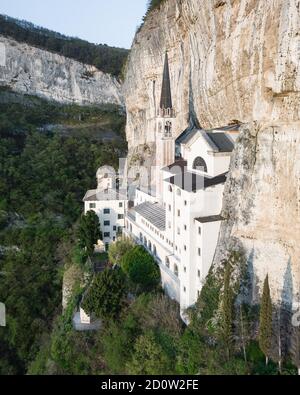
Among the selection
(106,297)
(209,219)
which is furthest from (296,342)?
(106,297)

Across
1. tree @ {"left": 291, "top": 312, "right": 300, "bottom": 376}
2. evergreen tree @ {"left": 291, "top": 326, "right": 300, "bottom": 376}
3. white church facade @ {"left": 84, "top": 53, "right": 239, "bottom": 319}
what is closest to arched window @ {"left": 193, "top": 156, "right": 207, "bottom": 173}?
white church facade @ {"left": 84, "top": 53, "right": 239, "bottom": 319}

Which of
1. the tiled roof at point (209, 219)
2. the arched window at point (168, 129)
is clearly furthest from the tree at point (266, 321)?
the arched window at point (168, 129)

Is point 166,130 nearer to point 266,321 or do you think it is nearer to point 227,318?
point 227,318

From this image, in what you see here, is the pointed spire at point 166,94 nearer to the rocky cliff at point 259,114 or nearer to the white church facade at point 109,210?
the rocky cliff at point 259,114

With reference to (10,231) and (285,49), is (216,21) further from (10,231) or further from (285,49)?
(10,231)

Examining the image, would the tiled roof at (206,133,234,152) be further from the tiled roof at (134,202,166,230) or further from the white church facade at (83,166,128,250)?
the white church facade at (83,166,128,250)

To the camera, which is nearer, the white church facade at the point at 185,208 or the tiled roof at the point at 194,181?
the white church facade at the point at 185,208
